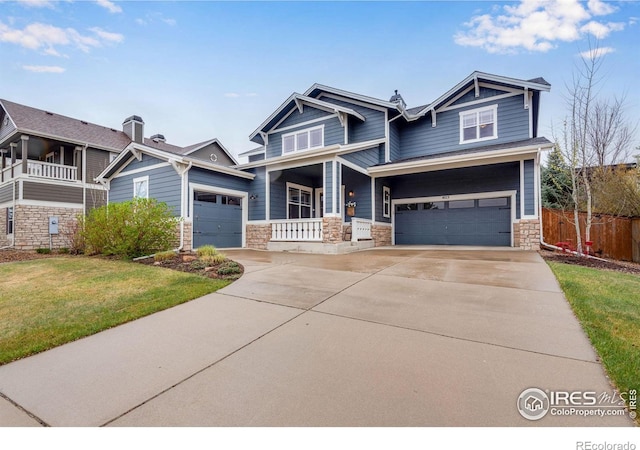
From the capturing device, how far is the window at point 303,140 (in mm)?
13625

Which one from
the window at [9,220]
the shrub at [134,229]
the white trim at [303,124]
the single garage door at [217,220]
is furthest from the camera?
the window at [9,220]

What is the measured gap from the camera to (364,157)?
11.8m

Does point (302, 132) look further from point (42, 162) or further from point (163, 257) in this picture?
point (42, 162)

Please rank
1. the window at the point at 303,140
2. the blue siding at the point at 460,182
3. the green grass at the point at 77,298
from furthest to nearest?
the window at the point at 303,140, the blue siding at the point at 460,182, the green grass at the point at 77,298

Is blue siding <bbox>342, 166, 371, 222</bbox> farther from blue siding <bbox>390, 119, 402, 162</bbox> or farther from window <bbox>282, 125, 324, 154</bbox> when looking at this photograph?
window <bbox>282, 125, 324, 154</bbox>

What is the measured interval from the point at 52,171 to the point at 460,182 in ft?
67.6

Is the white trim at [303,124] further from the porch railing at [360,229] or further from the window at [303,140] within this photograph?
the porch railing at [360,229]

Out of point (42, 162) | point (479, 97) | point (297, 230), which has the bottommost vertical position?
point (297, 230)

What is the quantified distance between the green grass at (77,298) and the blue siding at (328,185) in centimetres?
548

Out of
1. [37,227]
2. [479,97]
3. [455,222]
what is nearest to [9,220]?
[37,227]

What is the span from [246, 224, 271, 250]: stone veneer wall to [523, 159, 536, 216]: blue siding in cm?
960

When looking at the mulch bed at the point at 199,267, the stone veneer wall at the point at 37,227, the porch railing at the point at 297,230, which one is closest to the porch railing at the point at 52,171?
the stone veneer wall at the point at 37,227

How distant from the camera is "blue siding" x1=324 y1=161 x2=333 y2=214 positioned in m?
Result: 10.1

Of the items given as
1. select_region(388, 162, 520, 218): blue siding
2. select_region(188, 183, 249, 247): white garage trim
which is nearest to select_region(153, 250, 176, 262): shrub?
select_region(188, 183, 249, 247): white garage trim
